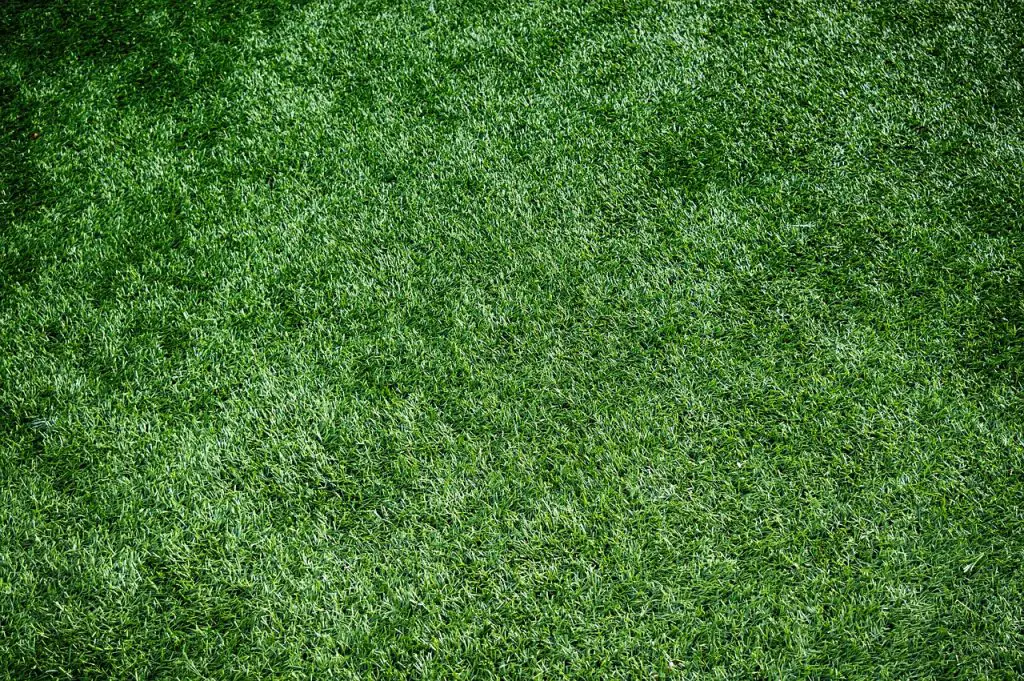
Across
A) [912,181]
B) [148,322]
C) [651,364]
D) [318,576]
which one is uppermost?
[912,181]

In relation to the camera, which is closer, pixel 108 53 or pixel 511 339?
pixel 511 339

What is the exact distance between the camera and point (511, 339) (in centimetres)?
193

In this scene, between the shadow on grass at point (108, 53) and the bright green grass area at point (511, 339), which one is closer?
the bright green grass area at point (511, 339)

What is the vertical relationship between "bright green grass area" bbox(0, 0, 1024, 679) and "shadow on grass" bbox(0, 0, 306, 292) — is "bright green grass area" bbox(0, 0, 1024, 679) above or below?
below

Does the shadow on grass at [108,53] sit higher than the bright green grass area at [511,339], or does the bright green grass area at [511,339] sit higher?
the shadow on grass at [108,53]

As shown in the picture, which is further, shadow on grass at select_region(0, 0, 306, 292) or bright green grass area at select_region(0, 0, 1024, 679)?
shadow on grass at select_region(0, 0, 306, 292)

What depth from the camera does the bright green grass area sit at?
1.58 meters

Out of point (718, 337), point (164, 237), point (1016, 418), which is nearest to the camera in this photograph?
point (1016, 418)

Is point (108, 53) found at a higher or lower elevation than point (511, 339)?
higher

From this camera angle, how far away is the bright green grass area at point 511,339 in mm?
1581

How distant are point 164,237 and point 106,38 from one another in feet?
2.99

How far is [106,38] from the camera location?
2.47 meters

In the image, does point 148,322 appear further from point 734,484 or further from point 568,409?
point 734,484

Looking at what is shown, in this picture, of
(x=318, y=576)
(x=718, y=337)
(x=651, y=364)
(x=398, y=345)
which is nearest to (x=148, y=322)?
(x=398, y=345)
